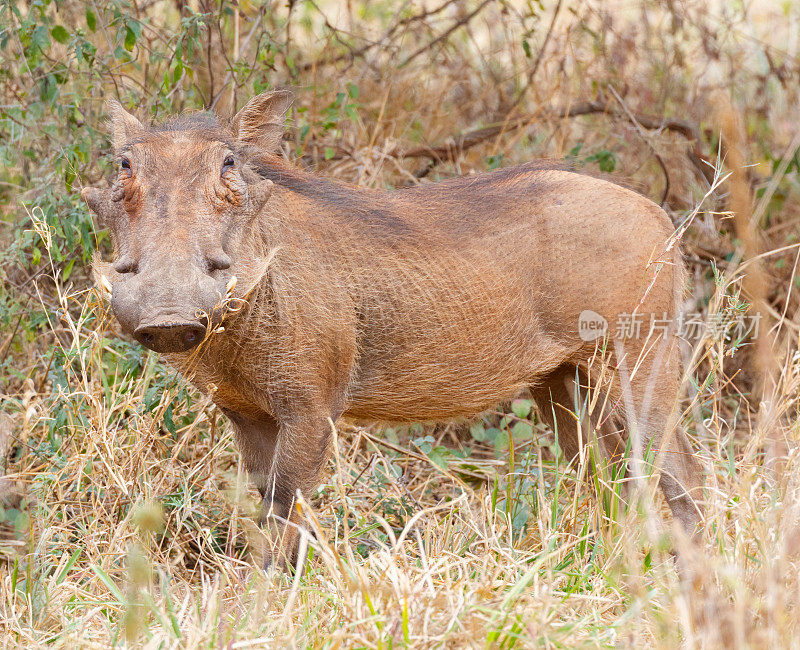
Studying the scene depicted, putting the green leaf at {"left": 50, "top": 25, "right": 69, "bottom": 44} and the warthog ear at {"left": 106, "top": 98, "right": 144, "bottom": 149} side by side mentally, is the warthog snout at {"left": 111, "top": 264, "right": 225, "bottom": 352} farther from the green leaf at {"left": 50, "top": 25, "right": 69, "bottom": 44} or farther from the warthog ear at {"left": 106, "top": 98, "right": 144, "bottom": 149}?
the green leaf at {"left": 50, "top": 25, "right": 69, "bottom": 44}

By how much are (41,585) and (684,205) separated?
152 inches

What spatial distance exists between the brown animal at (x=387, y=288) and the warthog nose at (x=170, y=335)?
0.24m

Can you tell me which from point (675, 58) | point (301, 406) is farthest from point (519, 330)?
point (675, 58)

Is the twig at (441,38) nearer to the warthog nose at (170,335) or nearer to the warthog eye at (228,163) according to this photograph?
the warthog eye at (228,163)

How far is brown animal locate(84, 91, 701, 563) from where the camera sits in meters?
3.02

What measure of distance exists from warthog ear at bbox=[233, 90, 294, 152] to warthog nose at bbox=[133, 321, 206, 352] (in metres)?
0.86

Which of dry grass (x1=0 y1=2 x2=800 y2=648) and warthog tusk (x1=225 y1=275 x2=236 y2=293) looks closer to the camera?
dry grass (x1=0 y1=2 x2=800 y2=648)

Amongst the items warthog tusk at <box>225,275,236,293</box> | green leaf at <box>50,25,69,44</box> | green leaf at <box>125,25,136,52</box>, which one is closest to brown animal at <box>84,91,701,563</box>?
warthog tusk at <box>225,275,236,293</box>

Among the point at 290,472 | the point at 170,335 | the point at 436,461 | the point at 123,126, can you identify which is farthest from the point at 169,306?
the point at 436,461

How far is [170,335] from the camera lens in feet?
8.51

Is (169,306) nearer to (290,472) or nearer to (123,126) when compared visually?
(290,472)

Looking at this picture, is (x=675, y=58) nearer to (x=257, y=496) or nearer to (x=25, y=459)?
(x=257, y=496)

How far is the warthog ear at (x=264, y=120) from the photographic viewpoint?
10.7ft

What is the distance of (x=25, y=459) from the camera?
3826 mm
